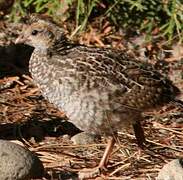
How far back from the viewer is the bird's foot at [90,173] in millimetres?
5914

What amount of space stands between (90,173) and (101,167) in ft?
0.38

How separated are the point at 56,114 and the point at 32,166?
5.92 feet

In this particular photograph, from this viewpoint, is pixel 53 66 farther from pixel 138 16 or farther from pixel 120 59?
pixel 138 16

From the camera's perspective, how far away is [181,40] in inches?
334

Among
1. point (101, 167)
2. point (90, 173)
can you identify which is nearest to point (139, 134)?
point (101, 167)

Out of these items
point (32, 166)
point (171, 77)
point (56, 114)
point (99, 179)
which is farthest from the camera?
point (171, 77)

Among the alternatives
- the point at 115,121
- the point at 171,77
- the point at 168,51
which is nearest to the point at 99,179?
the point at 115,121

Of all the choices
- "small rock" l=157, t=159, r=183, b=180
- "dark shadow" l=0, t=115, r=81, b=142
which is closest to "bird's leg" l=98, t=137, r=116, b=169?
"small rock" l=157, t=159, r=183, b=180

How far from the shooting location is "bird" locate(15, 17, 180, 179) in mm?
5684

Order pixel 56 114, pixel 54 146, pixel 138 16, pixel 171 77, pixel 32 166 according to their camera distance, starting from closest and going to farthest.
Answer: pixel 32 166
pixel 54 146
pixel 56 114
pixel 171 77
pixel 138 16

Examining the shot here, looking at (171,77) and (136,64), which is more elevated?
(136,64)

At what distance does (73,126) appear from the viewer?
7086mm

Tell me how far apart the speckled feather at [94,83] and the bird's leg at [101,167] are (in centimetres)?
20

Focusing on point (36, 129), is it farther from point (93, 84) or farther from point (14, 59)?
point (14, 59)
